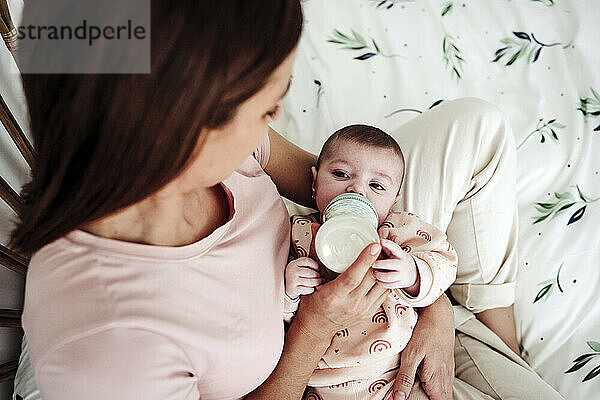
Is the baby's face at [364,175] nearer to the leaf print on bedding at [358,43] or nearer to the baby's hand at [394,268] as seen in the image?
the baby's hand at [394,268]

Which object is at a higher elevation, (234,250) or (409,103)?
(409,103)

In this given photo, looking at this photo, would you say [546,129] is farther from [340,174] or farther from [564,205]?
[340,174]

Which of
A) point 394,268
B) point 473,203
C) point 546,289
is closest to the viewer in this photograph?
point 394,268

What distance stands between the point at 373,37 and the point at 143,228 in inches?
45.3

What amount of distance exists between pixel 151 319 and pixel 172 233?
0.14 metres

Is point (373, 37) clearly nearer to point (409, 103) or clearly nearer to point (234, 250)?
point (409, 103)

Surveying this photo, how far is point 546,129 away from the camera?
63.5 inches

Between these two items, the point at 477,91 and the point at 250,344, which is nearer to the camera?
the point at 250,344

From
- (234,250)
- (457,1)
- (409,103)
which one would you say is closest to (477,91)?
(409,103)

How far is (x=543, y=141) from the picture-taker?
5.21 ft

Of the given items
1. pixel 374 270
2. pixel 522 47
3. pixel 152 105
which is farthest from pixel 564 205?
pixel 152 105

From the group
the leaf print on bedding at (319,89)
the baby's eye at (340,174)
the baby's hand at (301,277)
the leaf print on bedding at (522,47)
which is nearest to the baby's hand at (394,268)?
the baby's hand at (301,277)

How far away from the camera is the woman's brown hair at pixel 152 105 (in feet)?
2.09

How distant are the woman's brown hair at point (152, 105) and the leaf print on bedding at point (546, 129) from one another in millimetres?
1079
